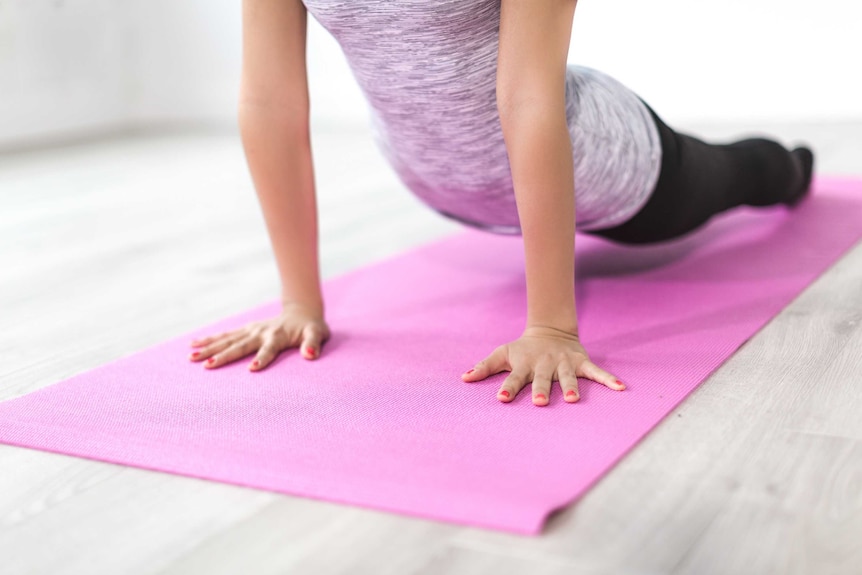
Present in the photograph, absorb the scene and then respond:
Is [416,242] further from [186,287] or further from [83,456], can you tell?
[83,456]

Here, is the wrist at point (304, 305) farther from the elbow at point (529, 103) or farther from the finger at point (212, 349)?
the elbow at point (529, 103)

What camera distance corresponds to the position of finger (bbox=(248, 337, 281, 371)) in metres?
1.17

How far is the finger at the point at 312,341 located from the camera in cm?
121

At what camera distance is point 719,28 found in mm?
A: 3395

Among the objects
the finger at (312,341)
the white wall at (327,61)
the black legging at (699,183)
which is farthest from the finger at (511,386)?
the white wall at (327,61)

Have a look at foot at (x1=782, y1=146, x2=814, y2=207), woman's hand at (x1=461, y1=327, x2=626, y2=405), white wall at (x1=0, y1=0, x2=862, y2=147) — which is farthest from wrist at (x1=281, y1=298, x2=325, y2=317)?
white wall at (x1=0, y1=0, x2=862, y2=147)

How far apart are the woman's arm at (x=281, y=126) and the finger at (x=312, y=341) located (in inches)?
2.1

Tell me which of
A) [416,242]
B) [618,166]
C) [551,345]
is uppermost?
[618,166]

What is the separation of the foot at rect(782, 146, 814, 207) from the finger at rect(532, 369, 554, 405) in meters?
1.03

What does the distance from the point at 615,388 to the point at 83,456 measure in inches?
20.6

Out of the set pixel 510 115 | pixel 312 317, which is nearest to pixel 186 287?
pixel 312 317

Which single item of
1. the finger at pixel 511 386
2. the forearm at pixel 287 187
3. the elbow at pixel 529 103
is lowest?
the finger at pixel 511 386

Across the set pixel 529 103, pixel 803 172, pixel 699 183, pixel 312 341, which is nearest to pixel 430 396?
pixel 312 341

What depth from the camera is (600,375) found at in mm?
1058
